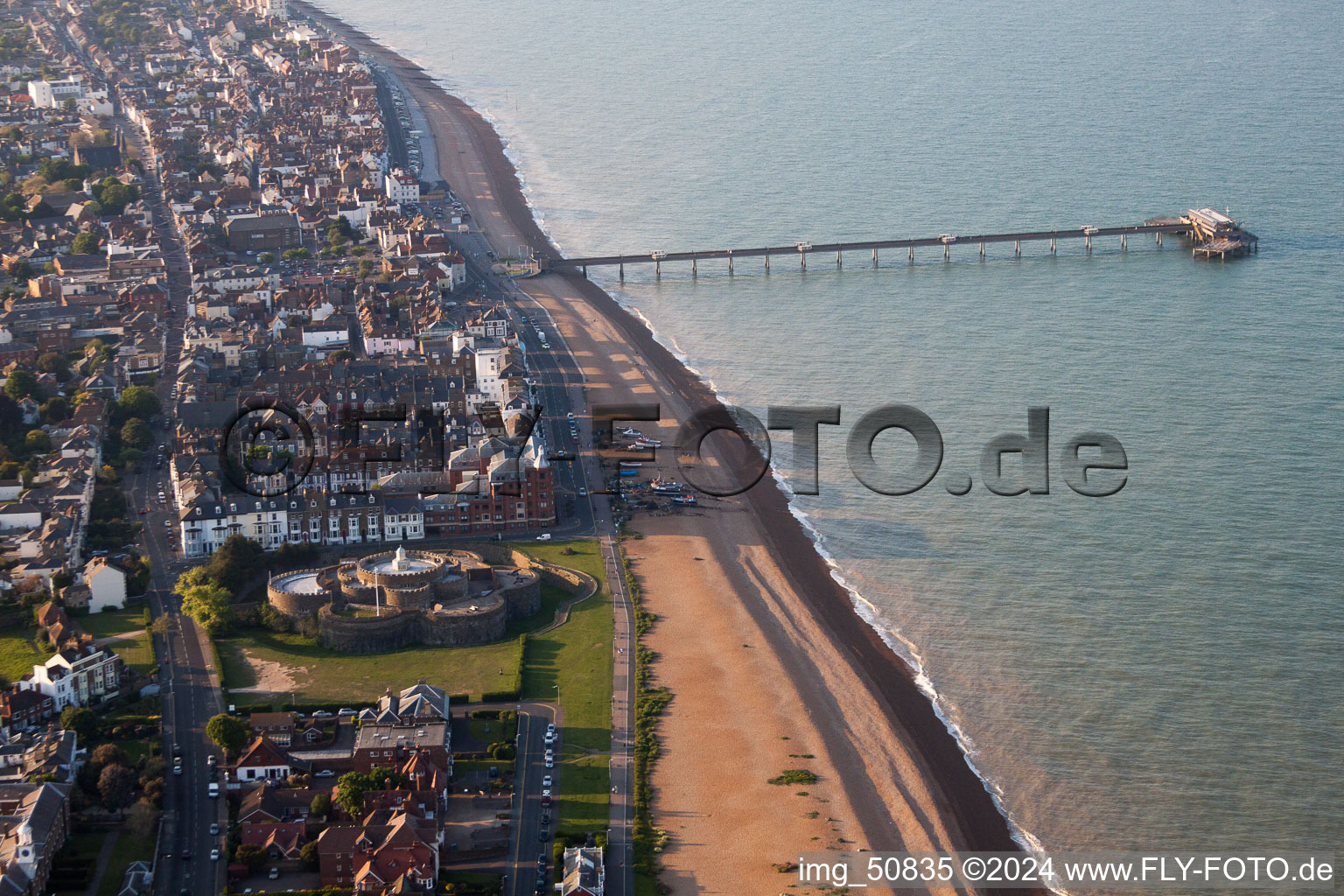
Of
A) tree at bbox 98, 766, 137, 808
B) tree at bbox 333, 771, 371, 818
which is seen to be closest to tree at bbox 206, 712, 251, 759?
tree at bbox 98, 766, 137, 808

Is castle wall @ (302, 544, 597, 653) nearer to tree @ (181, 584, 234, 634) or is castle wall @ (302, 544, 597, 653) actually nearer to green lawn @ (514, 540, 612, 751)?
green lawn @ (514, 540, 612, 751)

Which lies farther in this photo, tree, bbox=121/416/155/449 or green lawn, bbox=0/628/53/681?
tree, bbox=121/416/155/449

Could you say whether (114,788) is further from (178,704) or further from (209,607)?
(209,607)

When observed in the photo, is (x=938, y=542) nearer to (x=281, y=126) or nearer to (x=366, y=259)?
(x=366, y=259)

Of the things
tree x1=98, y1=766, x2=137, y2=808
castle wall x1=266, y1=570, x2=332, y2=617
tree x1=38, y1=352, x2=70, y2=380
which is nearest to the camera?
tree x1=98, y1=766, x2=137, y2=808

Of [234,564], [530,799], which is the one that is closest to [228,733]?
[530,799]
